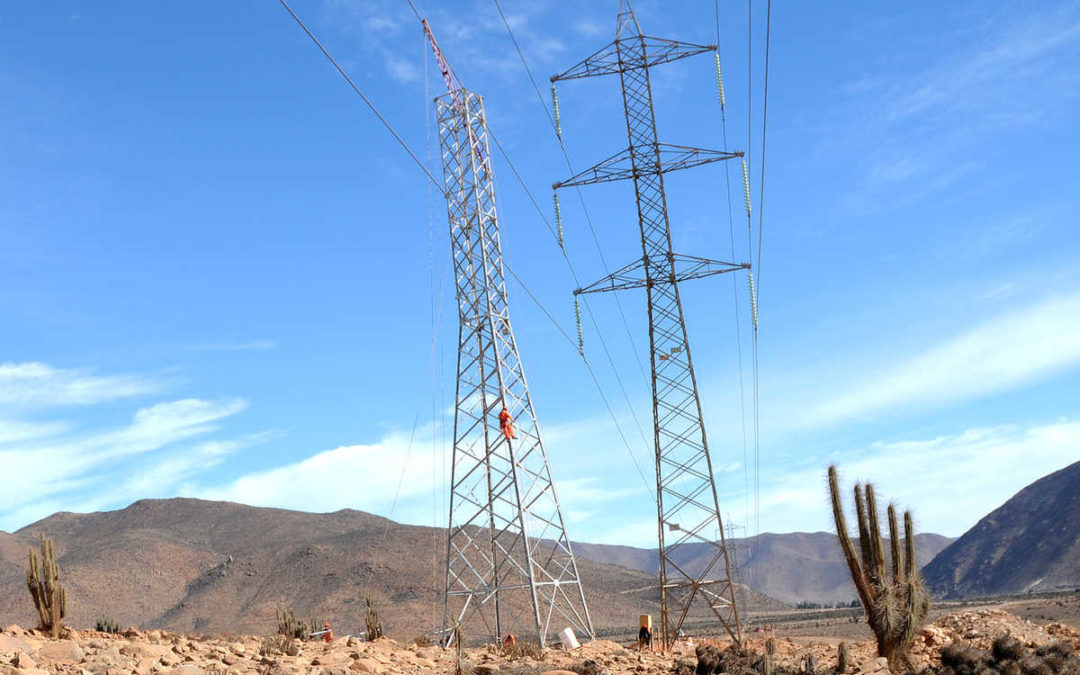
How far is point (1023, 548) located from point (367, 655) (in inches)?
5559

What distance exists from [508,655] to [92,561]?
314ft

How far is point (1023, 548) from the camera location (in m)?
146

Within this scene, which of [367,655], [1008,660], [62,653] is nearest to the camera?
[62,653]

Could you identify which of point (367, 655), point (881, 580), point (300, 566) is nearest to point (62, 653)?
point (367, 655)

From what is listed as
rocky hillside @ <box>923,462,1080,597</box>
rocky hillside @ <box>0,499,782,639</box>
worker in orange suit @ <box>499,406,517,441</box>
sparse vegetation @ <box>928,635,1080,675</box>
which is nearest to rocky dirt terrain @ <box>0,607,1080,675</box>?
sparse vegetation @ <box>928,635,1080,675</box>

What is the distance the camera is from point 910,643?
29.8 m

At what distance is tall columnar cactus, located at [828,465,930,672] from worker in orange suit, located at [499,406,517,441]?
11019 millimetres

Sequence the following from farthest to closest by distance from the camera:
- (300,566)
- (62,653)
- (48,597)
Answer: (300,566) < (48,597) < (62,653)

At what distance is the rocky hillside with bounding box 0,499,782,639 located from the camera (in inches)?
3775

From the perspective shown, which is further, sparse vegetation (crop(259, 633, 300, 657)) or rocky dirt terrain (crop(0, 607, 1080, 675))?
sparse vegetation (crop(259, 633, 300, 657))

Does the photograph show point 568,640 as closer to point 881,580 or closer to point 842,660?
point 842,660

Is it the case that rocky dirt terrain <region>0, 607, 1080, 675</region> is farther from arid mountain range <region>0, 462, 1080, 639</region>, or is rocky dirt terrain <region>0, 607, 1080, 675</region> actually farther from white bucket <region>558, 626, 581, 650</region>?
arid mountain range <region>0, 462, 1080, 639</region>

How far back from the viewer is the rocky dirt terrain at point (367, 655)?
2045 cm

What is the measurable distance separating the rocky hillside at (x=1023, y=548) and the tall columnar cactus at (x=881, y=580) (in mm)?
106268
